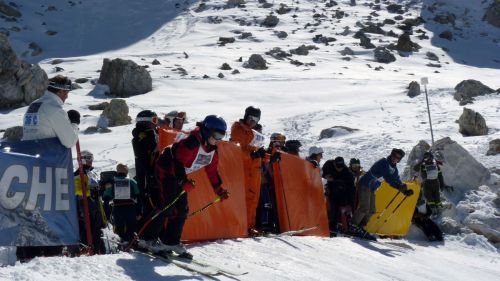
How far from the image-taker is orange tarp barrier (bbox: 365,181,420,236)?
11.9 m

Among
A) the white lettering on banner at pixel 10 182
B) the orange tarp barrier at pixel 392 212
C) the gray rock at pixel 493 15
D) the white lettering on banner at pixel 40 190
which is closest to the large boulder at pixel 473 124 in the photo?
the orange tarp barrier at pixel 392 212

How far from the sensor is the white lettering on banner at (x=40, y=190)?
539cm

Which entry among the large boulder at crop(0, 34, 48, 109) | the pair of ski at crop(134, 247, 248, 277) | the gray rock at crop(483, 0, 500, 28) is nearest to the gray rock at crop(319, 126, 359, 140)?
the large boulder at crop(0, 34, 48, 109)

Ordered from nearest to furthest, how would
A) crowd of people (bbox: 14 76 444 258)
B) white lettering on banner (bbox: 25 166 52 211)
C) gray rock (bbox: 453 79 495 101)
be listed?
white lettering on banner (bbox: 25 166 52 211)
crowd of people (bbox: 14 76 444 258)
gray rock (bbox: 453 79 495 101)

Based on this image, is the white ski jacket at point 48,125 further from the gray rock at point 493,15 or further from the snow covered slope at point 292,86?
the gray rock at point 493,15

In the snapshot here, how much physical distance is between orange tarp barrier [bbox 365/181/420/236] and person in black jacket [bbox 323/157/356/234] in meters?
1.10

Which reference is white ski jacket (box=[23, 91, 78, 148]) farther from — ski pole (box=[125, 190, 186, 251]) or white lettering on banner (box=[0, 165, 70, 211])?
ski pole (box=[125, 190, 186, 251])

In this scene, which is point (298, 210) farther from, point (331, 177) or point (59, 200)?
point (59, 200)

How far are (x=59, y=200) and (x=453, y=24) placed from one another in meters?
70.7

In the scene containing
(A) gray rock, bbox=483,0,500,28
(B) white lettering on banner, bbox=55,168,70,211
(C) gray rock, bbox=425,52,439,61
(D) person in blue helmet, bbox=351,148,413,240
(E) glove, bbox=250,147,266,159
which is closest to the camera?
Result: (B) white lettering on banner, bbox=55,168,70,211

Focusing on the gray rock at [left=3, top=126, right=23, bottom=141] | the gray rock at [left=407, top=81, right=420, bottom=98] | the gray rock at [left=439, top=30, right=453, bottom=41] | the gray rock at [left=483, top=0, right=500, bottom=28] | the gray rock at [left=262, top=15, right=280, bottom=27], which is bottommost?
the gray rock at [left=3, top=126, right=23, bottom=141]

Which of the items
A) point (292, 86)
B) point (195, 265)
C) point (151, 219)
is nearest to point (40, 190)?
point (151, 219)

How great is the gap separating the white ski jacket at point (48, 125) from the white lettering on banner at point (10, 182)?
47 cm

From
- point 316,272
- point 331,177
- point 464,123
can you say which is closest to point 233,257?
point 316,272
